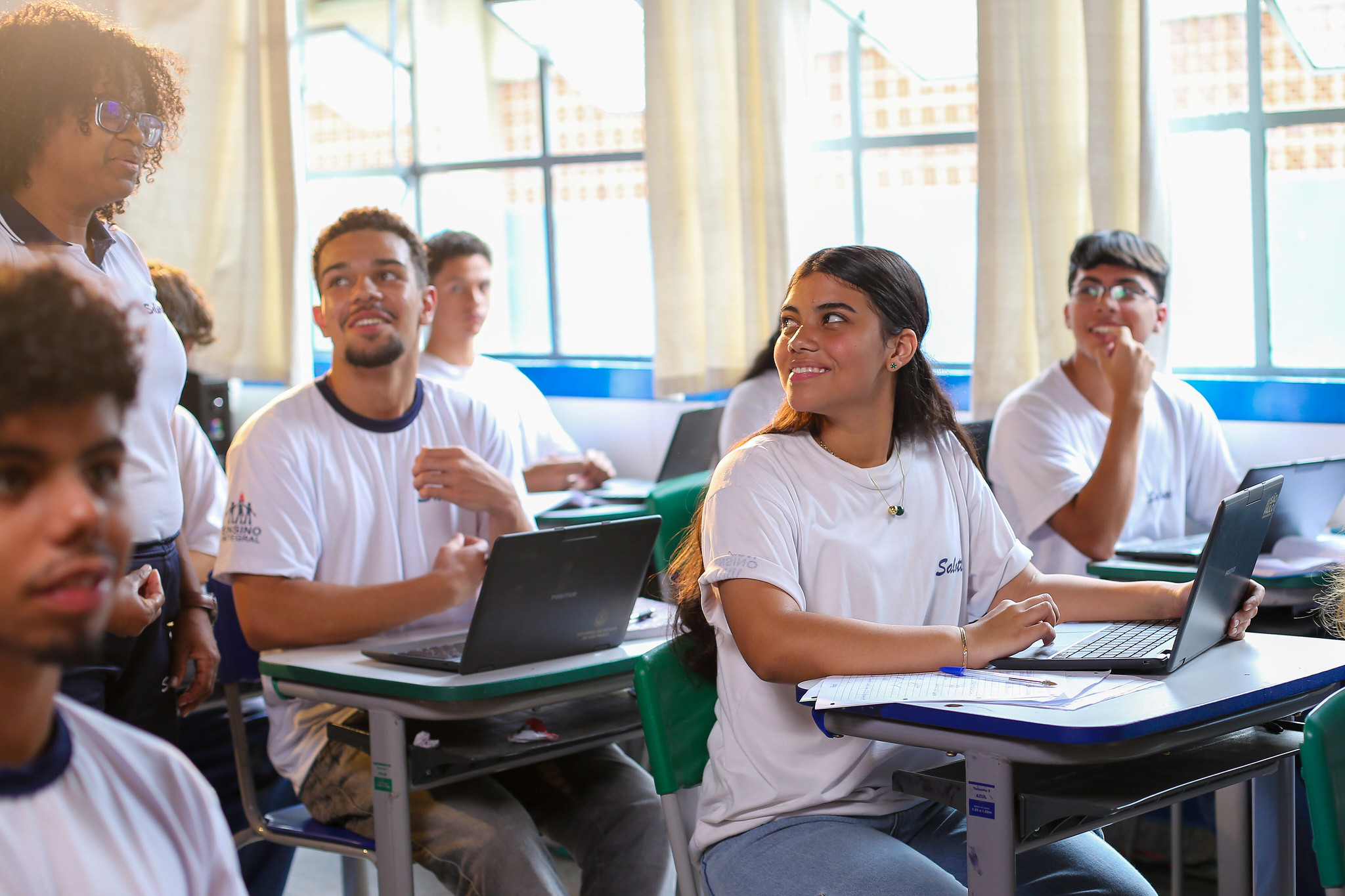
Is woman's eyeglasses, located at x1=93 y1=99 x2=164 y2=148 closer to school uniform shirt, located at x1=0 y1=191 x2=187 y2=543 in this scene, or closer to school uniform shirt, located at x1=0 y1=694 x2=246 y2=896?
school uniform shirt, located at x1=0 y1=191 x2=187 y2=543

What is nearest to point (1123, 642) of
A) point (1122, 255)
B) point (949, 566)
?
point (949, 566)

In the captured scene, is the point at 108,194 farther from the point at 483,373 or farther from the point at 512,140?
the point at 512,140

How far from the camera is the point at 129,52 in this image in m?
1.75

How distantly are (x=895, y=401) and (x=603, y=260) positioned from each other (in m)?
3.59

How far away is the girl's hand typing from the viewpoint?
5.15 feet

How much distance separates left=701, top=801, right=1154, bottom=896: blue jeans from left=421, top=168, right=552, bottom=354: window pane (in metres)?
4.12

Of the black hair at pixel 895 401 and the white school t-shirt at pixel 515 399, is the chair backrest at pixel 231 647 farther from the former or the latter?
the white school t-shirt at pixel 515 399

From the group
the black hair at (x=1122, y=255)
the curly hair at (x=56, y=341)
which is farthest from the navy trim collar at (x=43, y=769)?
the black hair at (x=1122, y=255)

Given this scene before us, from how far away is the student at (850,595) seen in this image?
1.55 meters

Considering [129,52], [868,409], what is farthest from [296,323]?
[868,409]

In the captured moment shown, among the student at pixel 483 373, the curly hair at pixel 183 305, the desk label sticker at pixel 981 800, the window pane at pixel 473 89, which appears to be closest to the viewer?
the desk label sticker at pixel 981 800

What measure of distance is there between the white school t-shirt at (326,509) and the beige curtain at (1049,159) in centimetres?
199

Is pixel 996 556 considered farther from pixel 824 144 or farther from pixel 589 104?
pixel 589 104

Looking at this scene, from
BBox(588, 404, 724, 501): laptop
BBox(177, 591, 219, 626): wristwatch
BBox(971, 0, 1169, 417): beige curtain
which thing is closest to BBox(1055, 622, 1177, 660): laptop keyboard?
BBox(177, 591, 219, 626): wristwatch
